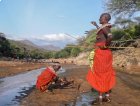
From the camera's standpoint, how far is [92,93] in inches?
462

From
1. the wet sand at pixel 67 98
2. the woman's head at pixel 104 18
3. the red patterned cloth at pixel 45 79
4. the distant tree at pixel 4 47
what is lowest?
the wet sand at pixel 67 98

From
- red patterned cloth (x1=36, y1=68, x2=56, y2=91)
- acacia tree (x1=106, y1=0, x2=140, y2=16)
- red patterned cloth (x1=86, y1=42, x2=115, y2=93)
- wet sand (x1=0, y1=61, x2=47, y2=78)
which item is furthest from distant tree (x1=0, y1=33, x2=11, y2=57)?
red patterned cloth (x1=86, y1=42, x2=115, y2=93)

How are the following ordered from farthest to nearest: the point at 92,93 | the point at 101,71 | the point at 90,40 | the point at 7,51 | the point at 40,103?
1. the point at 7,51
2. the point at 90,40
3. the point at 92,93
4. the point at 40,103
5. the point at 101,71

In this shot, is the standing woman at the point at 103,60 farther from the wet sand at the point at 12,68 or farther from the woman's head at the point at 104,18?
the wet sand at the point at 12,68

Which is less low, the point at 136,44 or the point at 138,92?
the point at 136,44

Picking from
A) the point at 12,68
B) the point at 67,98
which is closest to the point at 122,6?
the point at 12,68

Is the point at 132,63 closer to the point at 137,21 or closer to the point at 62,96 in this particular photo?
the point at 137,21

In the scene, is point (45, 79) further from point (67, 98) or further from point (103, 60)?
point (103, 60)

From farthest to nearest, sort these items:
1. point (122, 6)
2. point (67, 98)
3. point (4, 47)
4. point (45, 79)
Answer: point (4, 47) < point (122, 6) < point (45, 79) < point (67, 98)

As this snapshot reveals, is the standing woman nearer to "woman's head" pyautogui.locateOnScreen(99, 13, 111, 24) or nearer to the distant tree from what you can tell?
"woman's head" pyautogui.locateOnScreen(99, 13, 111, 24)

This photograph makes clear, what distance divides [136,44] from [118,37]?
4633 mm

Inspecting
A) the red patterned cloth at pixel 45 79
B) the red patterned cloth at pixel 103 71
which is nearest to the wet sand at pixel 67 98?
the red patterned cloth at pixel 45 79

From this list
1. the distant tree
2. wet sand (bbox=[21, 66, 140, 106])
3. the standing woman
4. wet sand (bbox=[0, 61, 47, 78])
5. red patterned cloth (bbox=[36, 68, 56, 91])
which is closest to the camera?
the standing woman

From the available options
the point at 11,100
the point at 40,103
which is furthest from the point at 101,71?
the point at 11,100
